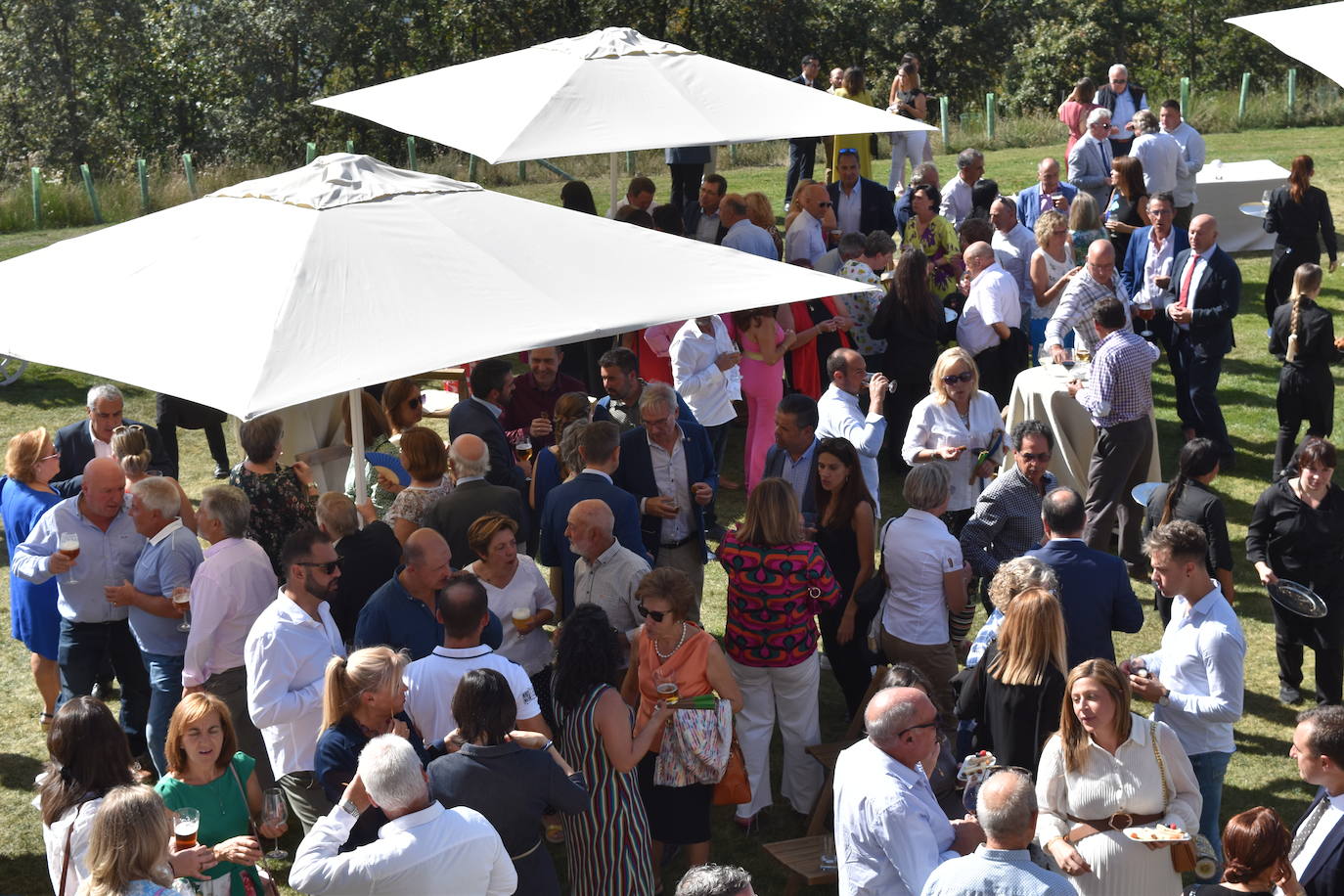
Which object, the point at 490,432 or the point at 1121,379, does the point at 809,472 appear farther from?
the point at 1121,379

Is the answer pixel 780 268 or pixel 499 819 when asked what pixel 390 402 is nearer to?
pixel 780 268

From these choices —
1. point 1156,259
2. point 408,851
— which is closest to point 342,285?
point 408,851

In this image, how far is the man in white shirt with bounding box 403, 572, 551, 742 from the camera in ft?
17.0

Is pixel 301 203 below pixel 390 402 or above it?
above

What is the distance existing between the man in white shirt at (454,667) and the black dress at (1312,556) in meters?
3.93

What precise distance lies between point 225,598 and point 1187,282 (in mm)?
7064

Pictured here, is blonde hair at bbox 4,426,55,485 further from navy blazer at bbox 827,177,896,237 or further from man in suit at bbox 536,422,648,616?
navy blazer at bbox 827,177,896,237

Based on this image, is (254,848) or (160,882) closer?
(160,882)

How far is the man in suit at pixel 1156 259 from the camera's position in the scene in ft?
34.1

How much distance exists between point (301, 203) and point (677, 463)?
245cm

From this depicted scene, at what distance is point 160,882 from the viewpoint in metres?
4.10

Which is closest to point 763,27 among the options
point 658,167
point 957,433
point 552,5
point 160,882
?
point 552,5

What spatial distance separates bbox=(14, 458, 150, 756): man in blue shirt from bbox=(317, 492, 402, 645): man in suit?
0.99 metres

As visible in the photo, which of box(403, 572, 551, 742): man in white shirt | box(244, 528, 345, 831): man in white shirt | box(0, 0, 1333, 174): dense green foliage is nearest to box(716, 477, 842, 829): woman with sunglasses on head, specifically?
box(403, 572, 551, 742): man in white shirt
